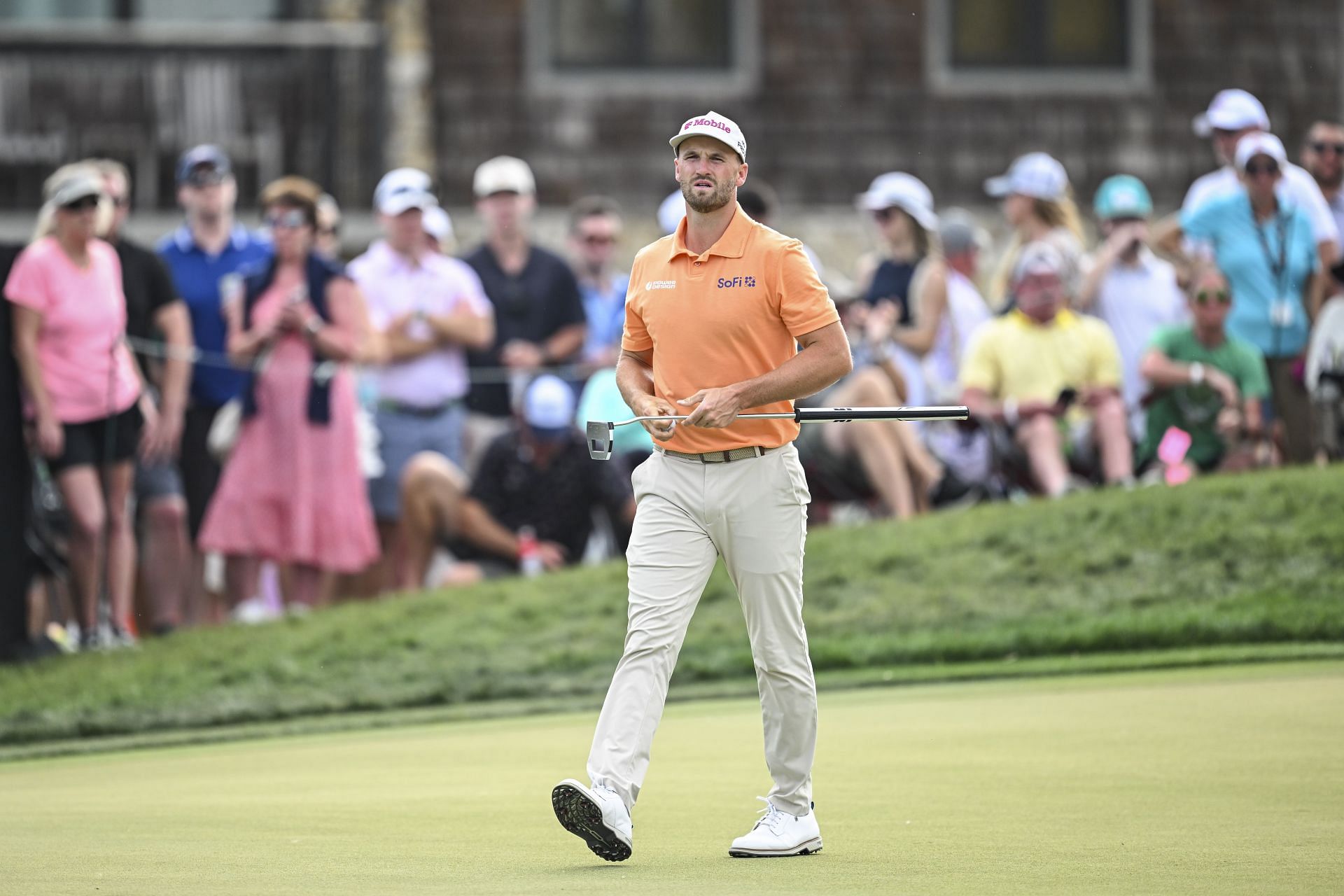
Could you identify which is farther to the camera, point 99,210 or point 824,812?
point 99,210

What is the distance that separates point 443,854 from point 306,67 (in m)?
14.1

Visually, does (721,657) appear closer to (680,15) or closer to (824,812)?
(824,812)

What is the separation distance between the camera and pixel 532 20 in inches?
762

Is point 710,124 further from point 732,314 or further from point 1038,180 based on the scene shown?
point 1038,180


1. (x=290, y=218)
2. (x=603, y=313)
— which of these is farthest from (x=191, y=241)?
(x=603, y=313)

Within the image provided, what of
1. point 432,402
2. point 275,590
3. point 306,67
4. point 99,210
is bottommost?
point 275,590

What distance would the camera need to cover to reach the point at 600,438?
6637 mm

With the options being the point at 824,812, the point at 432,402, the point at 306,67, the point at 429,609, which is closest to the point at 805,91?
the point at 306,67

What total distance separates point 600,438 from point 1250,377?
7.82 m

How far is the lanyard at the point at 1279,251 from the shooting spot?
546 inches

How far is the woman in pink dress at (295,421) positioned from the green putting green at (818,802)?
3.18m

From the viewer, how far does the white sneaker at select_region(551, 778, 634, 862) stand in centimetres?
599

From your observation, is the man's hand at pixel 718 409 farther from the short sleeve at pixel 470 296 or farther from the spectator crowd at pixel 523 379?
the short sleeve at pixel 470 296

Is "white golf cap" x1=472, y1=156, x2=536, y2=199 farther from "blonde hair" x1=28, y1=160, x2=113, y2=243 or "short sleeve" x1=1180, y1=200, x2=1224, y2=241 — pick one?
"short sleeve" x1=1180, y1=200, x2=1224, y2=241
